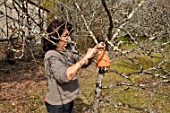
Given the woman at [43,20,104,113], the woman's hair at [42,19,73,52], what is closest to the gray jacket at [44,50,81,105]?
the woman at [43,20,104,113]

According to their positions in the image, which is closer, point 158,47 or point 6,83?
point 158,47

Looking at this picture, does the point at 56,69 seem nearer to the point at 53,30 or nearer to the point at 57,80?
the point at 57,80

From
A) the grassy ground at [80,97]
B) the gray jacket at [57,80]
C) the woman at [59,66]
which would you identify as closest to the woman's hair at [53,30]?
the woman at [59,66]

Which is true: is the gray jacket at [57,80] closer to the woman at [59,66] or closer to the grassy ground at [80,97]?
the woman at [59,66]

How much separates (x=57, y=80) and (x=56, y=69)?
0.43 ft

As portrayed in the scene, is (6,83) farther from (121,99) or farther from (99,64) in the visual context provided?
(99,64)

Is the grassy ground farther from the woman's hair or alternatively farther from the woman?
the woman's hair

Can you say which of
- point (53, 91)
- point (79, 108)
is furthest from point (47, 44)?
point (79, 108)

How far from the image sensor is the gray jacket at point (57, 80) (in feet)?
8.29

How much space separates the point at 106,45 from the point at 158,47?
53 cm

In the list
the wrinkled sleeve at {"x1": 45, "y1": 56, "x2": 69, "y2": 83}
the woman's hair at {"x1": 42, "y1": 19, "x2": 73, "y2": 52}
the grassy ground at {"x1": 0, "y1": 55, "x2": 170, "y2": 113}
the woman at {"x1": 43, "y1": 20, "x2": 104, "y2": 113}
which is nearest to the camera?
the wrinkled sleeve at {"x1": 45, "y1": 56, "x2": 69, "y2": 83}

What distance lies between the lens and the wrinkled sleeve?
2368 millimetres

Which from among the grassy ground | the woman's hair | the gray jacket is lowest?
the grassy ground

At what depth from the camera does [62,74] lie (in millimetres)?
2367
